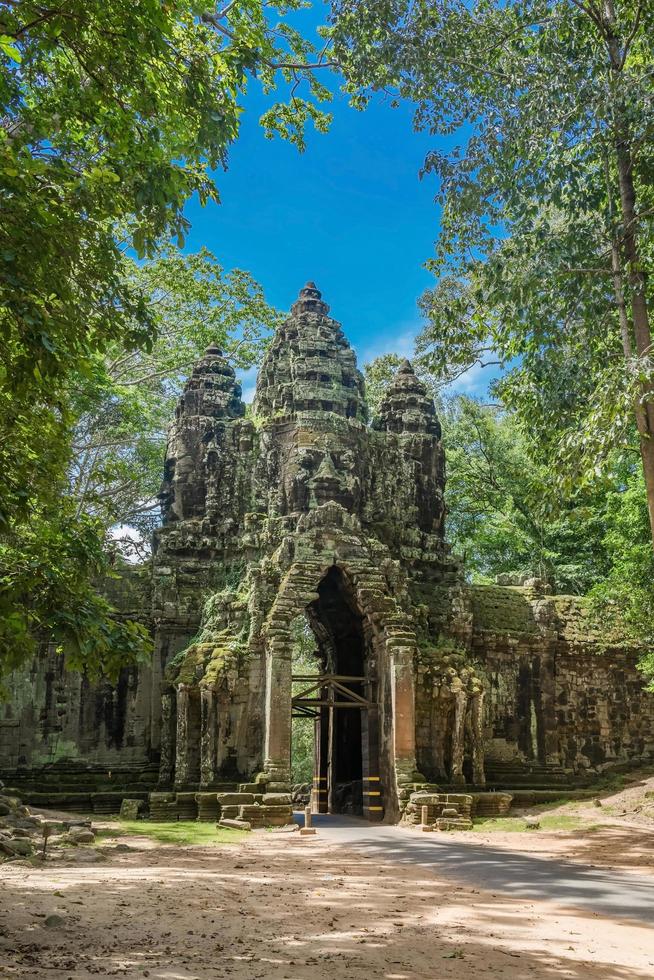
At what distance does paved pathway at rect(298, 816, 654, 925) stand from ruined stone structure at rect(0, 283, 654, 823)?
263 centimetres

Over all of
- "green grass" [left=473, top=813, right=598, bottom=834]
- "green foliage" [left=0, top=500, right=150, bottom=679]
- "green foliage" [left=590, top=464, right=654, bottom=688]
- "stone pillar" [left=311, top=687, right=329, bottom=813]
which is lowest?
"green grass" [left=473, top=813, right=598, bottom=834]

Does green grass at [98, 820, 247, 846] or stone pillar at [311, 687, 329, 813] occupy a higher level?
stone pillar at [311, 687, 329, 813]

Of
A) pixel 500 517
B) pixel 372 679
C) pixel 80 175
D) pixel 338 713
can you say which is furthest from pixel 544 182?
pixel 500 517

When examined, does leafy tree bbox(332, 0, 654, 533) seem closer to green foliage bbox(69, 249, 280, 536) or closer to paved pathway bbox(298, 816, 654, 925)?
paved pathway bbox(298, 816, 654, 925)

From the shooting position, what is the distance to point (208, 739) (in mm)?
17578

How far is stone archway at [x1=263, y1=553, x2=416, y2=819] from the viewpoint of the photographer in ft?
56.0

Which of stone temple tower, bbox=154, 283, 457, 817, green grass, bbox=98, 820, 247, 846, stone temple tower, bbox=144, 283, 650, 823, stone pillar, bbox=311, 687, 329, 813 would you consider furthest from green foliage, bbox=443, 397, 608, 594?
green grass, bbox=98, 820, 247, 846

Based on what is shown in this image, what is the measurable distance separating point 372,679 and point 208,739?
151 inches

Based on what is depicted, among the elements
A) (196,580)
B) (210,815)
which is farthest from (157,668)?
(210,815)

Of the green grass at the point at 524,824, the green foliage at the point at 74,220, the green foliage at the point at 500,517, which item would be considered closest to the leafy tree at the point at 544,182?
the green foliage at the point at 74,220

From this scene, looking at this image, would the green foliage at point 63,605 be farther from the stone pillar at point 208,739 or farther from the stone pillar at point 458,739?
the stone pillar at point 458,739

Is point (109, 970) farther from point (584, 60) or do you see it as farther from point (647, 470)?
point (584, 60)

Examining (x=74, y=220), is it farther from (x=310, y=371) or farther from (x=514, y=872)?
(x=310, y=371)

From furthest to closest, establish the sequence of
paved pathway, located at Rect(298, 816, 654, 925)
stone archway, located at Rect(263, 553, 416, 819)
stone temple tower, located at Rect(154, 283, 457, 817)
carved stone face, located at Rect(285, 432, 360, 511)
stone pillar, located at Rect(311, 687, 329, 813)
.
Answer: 1. stone pillar, located at Rect(311, 687, 329, 813)
2. carved stone face, located at Rect(285, 432, 360, 511)
3. stone temple tower, located at Rect(154, 283, 457, 817)
4. stone archway, located at Rect(263, 553, 416, 819)
5. paved pathway, located at Rect(298, 816, 654, 925)
